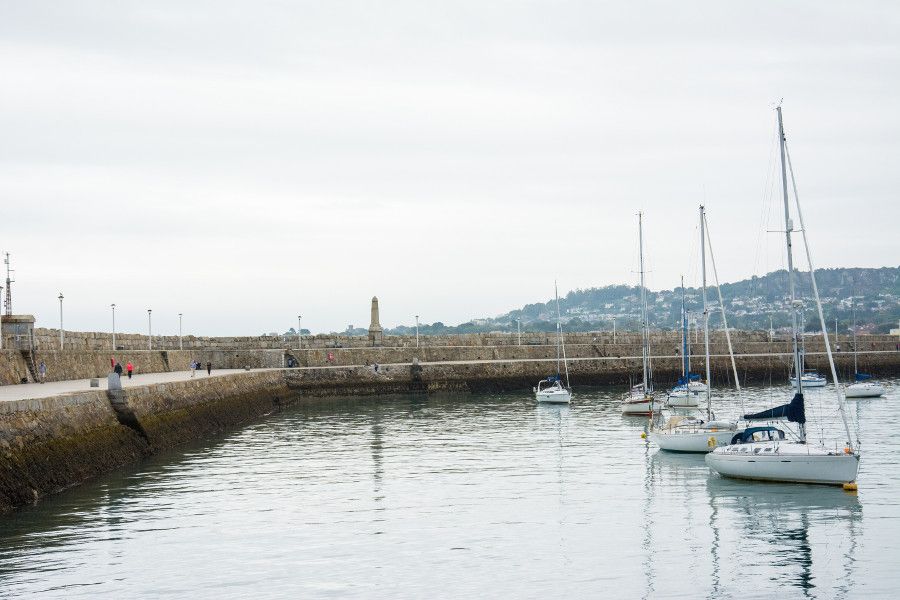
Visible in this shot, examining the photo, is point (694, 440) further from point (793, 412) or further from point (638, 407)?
point (638, 407)

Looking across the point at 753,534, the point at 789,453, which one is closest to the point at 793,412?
the point at 789,453

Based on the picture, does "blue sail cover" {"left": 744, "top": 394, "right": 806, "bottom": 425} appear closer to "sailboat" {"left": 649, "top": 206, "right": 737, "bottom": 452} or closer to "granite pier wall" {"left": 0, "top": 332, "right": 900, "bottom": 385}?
"sailboat" {"left": 649, "top": 206, "right": 737, "bottom": 452}

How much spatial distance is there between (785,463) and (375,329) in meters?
55.0

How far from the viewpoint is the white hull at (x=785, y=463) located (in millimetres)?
25386

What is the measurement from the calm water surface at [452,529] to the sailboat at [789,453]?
366 millimetres

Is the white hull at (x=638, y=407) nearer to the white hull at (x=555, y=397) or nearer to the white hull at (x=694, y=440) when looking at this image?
the white hull at (x=555, y=397)

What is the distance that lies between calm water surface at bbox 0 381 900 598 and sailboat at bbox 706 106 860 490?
0.37 m

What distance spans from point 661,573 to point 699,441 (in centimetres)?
1620

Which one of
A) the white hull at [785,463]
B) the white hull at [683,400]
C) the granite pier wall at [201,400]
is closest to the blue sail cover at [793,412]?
the white hull at [785,463]

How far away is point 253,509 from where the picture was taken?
23.6 m

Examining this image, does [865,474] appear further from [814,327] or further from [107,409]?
[814,327]

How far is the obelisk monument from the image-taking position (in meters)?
77.4

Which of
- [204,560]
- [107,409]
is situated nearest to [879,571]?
[204,560]

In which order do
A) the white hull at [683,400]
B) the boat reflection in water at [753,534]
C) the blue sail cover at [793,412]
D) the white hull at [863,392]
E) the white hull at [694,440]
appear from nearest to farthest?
the boat reflection in water at [753,534] → the blue sail cover at [793,412] → the white hull at [694,440] → the white hull at [683,400] → the white hull at [863,392]
